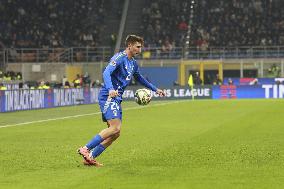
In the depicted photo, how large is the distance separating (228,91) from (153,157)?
134ft

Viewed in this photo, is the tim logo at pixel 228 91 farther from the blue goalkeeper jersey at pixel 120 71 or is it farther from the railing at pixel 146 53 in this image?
the blue goalkeeper jersey at pixel 120 71

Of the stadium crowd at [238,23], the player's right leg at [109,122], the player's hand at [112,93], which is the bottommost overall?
the player's right leg at [109,122]

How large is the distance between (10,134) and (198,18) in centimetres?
4279

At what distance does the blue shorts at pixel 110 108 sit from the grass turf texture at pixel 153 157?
0.90 meters

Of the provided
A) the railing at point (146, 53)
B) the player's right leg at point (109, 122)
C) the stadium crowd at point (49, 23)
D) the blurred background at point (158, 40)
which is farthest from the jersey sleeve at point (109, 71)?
the stadium crowd at point (49, 23)

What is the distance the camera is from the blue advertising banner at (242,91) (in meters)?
54.4

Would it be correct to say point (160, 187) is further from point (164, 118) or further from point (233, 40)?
point (233, 40)

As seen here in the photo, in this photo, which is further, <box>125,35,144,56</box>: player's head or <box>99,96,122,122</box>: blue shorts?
<box>125,35,144,56</box>: player's head

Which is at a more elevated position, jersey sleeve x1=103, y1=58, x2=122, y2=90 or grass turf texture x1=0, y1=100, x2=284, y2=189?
jersey sleeve x1=103, y1=58, x2=122, y2=90

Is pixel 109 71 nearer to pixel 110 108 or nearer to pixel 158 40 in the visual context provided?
pixel 110 108

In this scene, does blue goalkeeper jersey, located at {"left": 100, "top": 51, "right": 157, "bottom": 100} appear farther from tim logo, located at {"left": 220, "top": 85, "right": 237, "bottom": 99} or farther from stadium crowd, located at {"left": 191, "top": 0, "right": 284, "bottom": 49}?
stadium crowd, located at {"left": 191, "top": 0, "right": 284, "bottom": 49}

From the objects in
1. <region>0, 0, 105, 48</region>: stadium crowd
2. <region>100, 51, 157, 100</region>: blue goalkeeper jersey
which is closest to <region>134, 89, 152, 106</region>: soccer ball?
<region>100, 51, 157, 100</region>: blue goalkeeper jersey

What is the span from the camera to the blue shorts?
1230cm

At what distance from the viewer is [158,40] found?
61.2 metres
